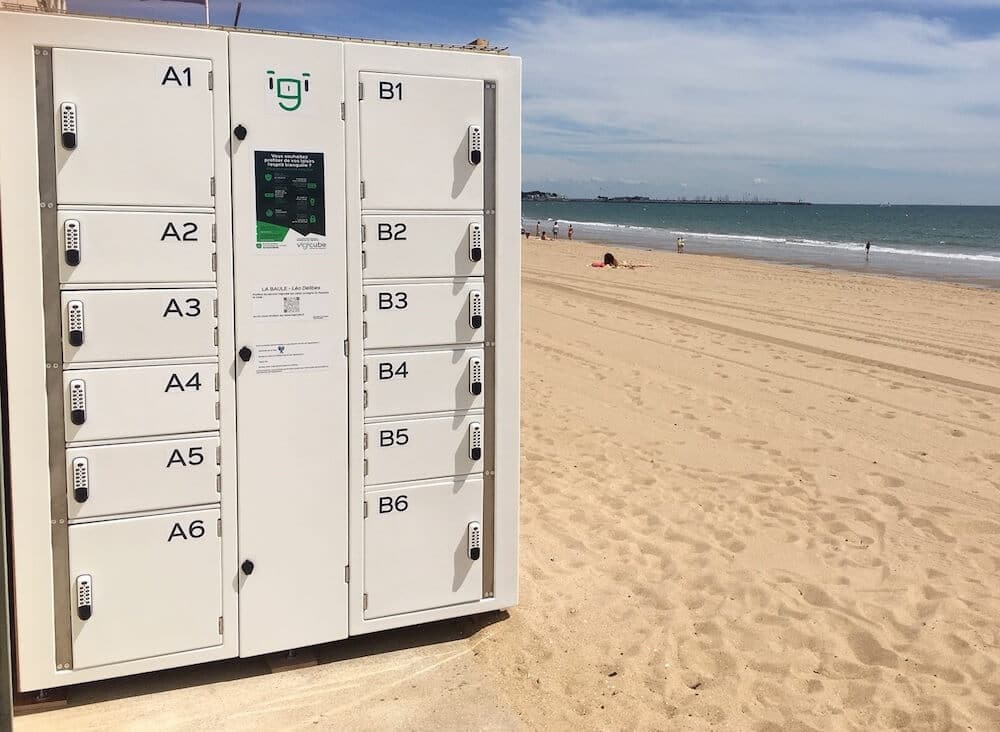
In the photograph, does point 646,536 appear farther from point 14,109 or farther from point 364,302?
point 14,109

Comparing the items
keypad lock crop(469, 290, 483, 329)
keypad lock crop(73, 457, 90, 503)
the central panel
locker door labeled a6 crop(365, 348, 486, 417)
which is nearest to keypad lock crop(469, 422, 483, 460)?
locker door labeled a6 crop(365, 348, 486, 417)

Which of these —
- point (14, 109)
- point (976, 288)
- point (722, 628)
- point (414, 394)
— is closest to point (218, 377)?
point (414, 394)

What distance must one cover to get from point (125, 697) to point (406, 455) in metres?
1.74

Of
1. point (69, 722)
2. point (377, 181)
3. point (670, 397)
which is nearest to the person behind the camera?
point (69, 722)

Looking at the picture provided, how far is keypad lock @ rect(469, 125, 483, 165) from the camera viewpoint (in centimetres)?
443

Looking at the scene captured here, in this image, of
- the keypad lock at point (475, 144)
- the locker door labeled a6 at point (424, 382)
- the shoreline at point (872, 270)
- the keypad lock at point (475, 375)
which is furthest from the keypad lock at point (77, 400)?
the shoreline at point (872, 270)

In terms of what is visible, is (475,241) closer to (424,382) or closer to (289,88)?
(424,382)

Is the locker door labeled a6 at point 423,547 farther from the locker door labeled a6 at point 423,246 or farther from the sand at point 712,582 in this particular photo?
the locker door labeled a6 at point 423,246

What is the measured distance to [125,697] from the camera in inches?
166

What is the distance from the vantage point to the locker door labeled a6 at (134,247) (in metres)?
3.81

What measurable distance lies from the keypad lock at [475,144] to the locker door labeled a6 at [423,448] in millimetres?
1318

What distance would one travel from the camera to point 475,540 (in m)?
4.78

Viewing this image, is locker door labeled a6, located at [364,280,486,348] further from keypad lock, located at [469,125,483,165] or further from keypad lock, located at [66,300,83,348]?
keypad lock, located at [66,300,83,348]

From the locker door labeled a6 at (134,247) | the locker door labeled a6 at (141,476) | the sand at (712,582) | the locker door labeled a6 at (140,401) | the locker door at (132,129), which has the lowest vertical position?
the sand at (712,582)
